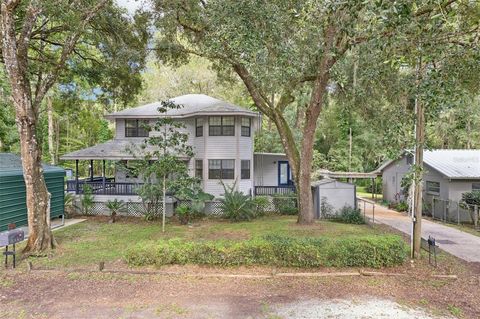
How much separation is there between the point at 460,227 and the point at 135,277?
14.5m

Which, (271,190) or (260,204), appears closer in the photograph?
(260,204)

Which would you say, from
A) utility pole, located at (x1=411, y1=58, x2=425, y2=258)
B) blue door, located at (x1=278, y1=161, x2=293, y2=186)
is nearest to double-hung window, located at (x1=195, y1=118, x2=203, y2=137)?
blue door, located at (x1=278, y1=161, x2=293, y2=186)

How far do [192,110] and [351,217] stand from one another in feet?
34.1

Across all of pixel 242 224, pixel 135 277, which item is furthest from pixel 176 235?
pixel 135 277

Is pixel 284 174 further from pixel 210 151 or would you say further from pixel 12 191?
pixel 12 191

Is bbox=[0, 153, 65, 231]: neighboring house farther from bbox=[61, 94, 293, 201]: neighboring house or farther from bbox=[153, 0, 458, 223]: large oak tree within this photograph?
bbox=[153, 0, 458, 223]: large oak tree

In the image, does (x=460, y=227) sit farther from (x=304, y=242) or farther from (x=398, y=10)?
(x=398, y=10)

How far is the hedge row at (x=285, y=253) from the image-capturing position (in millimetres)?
8016

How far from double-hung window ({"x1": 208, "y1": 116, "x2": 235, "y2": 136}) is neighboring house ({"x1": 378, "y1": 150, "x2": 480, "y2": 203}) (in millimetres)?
8531

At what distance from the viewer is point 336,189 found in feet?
49.9

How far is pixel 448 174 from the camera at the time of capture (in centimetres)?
1616

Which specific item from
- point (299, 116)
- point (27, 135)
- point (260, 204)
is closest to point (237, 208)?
point (260, 204)

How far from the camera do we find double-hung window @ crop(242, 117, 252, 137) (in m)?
17.7

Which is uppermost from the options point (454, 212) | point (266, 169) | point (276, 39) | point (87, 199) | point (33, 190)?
point (276, 39)
